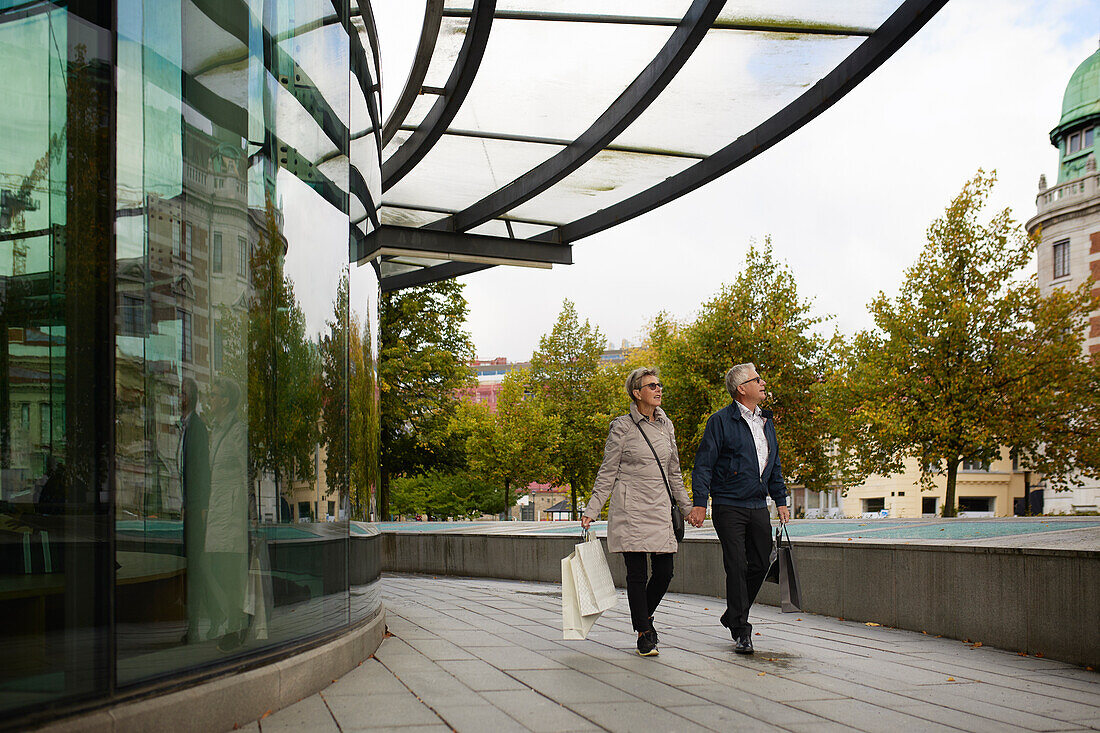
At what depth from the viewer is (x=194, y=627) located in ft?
15.3

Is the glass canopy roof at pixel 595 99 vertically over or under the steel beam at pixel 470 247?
over

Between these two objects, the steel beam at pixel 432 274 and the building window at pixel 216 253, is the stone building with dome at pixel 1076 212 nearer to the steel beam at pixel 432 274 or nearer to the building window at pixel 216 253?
the steel beam at pixel 432 274

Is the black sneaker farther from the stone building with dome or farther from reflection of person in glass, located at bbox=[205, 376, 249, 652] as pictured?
the stone building with dome

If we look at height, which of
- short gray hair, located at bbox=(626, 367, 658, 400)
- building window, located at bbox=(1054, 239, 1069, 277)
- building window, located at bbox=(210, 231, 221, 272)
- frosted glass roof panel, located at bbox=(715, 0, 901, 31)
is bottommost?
short gray hair, located at bbox=(626, 367, 658, 400)

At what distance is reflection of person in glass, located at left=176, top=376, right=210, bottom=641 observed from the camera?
4695 millimetres

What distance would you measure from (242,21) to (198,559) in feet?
9.05

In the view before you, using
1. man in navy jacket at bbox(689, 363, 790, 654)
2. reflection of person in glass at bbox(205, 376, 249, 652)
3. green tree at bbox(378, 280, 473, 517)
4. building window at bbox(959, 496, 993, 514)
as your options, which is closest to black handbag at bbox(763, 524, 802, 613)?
man in navy jacket at bbox(689, 363, 790, 654)

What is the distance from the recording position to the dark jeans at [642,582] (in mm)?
6840

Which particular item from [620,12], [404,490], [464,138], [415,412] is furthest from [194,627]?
[404,490]

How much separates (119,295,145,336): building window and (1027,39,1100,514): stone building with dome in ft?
163

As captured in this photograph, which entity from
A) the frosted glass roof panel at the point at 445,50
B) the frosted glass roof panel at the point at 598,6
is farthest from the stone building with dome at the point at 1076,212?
the frosted glass roof panel at the point at 598,6

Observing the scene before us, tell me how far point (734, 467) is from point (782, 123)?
14.1ft

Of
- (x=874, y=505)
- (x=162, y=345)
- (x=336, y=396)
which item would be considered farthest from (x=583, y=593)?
(x=874, y=505)

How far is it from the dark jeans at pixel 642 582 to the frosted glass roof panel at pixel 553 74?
14.2 ft
